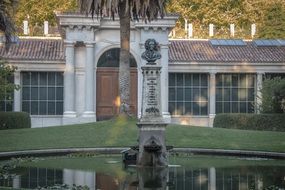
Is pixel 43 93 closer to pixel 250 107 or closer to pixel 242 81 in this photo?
pixel 242 81

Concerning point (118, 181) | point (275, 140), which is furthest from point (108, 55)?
point (118, 181)

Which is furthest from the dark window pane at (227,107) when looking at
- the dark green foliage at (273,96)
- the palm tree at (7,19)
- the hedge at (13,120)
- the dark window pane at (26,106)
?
the palm tree at (7,19)

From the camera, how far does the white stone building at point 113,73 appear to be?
3653 centimetres

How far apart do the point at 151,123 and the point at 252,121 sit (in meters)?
19.2

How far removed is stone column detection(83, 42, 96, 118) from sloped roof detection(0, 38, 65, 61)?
196 cm

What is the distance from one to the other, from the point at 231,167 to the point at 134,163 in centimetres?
273

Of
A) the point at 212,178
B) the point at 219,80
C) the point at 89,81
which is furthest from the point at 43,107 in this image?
the point at 212,178

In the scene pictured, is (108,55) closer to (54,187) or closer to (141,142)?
(141,142)

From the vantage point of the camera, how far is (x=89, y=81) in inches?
1436

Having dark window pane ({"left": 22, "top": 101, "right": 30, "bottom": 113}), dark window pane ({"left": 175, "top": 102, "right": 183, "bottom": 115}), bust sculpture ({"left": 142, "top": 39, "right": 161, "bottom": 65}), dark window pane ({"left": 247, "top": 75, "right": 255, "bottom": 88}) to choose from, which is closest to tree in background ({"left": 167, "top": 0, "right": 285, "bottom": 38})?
dark window pane ({"left": 247, "top": 75, "right": 255, "bottom": 88})

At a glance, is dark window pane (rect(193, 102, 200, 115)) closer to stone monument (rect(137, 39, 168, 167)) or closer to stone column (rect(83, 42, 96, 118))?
stone column (rect(83, 42, 96, 118))

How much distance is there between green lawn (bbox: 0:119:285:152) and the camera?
22984 millimetres

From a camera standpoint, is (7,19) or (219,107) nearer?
(7,19)

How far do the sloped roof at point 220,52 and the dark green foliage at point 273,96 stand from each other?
4.18 metres
